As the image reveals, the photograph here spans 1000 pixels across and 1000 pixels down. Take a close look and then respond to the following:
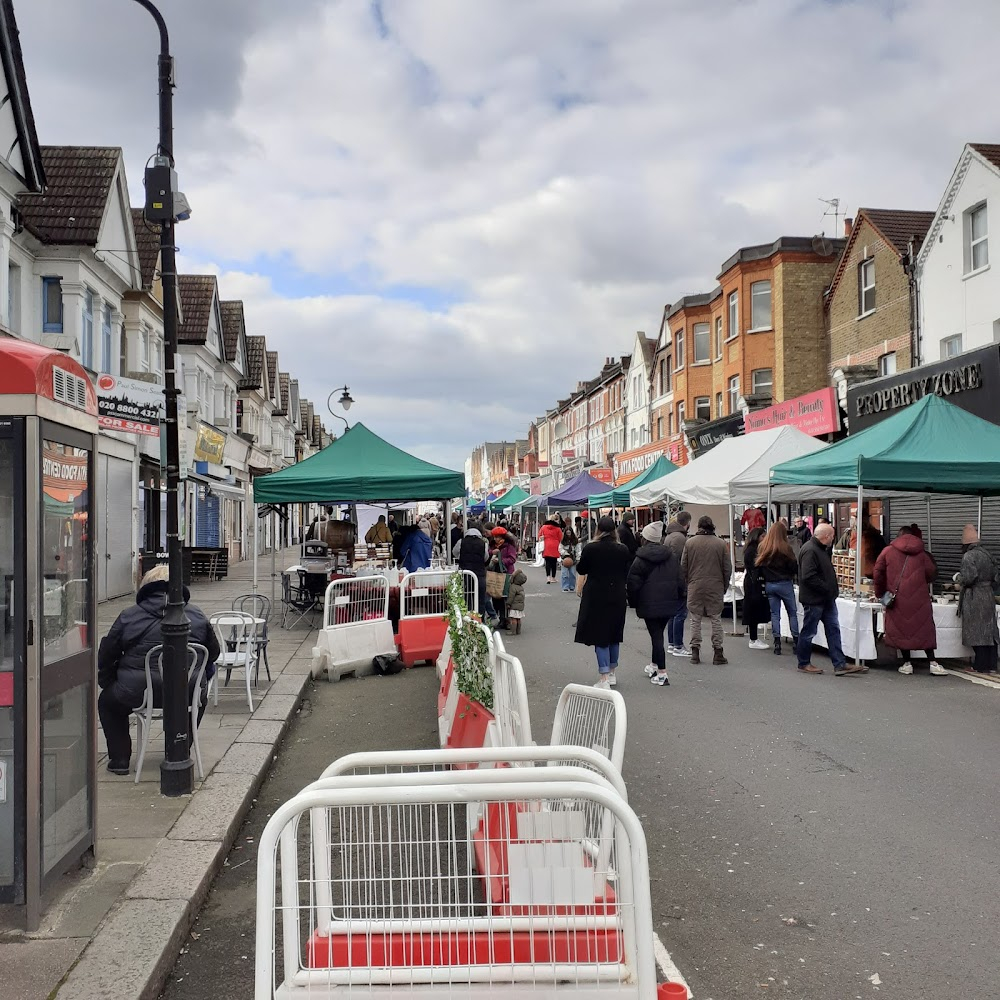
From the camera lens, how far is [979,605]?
11.5m

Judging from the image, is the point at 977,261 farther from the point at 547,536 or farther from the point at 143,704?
the point at 143,704

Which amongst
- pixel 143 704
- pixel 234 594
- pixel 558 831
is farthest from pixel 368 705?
pixel 234 594

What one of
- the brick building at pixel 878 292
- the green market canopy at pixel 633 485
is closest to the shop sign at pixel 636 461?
the green market canopy at pixel 633 485

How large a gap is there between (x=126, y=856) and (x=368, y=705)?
16.2 feet

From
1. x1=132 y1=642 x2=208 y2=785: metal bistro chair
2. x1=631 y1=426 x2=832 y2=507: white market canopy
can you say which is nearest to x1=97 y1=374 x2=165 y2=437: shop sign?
x1=132 y1=642 x2=208 y2=785: metal bistro chair

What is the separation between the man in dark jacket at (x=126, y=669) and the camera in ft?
21.6

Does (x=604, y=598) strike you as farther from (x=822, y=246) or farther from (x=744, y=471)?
(x=822, y=246)

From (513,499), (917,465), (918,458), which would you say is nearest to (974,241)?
(918,458)

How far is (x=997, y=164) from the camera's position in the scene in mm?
19703

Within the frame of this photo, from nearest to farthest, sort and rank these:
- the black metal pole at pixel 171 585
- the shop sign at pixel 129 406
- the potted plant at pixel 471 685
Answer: the potted plant at pixel 471 685, the black metal pole at pixel 171 585, the shop sign at pixel 129 406

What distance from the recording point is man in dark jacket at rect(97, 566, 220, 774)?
659 cm

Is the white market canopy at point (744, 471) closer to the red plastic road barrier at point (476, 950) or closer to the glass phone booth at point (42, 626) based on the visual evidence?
the glass phone booth at point (42, 626)

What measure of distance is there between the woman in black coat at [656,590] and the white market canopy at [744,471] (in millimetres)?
4679

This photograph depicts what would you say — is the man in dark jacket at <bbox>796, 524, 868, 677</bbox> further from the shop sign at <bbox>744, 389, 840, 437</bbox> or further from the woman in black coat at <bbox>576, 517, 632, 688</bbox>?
the shop sign at <bbox>744, 389, 840, 437</bbox>
